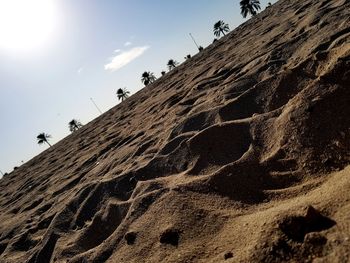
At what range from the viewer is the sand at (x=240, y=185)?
2.19 m

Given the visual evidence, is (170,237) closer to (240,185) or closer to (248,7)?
(240,185)

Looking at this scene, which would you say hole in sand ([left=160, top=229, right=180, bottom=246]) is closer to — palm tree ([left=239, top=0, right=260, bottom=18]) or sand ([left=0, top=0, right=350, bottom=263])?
sand ([left=0, top=0, right=350, bottom=263])

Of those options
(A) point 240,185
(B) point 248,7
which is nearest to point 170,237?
(A) point 240,185

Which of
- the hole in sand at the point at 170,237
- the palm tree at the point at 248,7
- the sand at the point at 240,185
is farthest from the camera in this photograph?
the palm tree at the point at 248,7

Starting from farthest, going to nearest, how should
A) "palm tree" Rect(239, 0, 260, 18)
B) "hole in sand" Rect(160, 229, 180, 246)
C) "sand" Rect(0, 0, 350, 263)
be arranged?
"palm tree" Rect(239, 0, 260, 18)
"hole in sand" Rect(160, 229, 180, 246)
"sand" Rect(0, 0, 350, 263)

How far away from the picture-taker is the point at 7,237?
5367 mm

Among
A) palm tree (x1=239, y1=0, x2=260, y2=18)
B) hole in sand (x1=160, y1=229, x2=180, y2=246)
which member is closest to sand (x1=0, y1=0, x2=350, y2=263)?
hole in sand (x1=160, y1=229, x2=180, y2=246)

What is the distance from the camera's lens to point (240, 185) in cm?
289

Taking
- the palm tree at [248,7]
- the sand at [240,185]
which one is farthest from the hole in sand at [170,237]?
the palm tree at [248,7]

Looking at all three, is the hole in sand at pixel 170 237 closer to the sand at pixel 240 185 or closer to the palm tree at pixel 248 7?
the sand at pixel 240 185

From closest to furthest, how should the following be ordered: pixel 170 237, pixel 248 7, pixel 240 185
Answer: pixel 170 237 → pixel 240 185 → pixel 248 7

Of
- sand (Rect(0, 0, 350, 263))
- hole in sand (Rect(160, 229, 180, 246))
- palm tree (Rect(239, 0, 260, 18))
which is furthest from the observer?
palm tree (Rect(239, 0, 260, 18))

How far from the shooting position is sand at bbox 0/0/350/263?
2189mm

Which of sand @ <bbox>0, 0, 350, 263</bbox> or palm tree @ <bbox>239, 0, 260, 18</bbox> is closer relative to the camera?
sand @ <bbox>0, 0, 350, 263</bbox>
